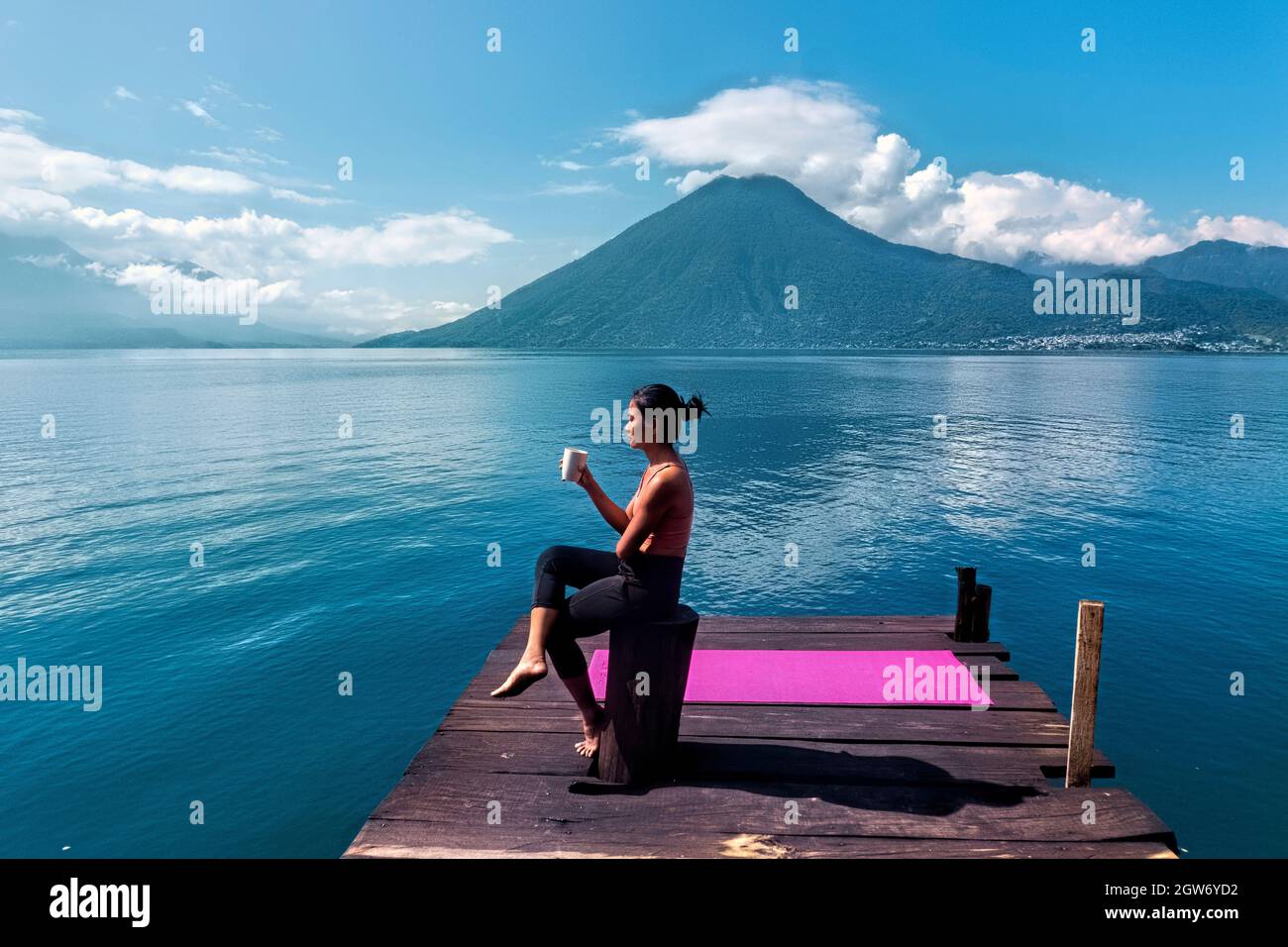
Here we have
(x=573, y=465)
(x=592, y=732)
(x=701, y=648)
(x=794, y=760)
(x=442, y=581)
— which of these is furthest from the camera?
(x=442, y=581)

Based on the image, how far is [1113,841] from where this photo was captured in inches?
236

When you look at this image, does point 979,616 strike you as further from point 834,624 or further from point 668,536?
point 668,536

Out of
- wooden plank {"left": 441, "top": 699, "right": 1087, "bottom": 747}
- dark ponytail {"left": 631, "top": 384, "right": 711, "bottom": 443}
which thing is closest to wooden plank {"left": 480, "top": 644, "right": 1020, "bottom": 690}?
wooden plank {"left": 441, "top": 699, "right": 1087, "bottom": 747}

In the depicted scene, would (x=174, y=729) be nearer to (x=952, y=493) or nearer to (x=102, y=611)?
(x=102, y=611)

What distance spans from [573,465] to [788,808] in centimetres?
369

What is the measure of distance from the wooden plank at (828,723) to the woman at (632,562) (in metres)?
2.12

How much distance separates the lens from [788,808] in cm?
641

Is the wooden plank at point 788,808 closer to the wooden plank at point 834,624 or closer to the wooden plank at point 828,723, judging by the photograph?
the wooden plank at point 828,723

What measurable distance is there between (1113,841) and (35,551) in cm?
3410

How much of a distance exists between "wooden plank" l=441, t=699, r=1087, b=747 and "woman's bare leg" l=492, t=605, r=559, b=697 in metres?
1.90

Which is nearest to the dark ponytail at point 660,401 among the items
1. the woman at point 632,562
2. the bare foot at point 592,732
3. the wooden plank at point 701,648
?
the woman at point 632,562

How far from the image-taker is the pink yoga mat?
888 centimetres

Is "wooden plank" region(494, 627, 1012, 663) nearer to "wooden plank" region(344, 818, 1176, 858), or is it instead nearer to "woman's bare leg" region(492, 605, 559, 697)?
"woman's bare leg" region(492, 605, 559, 697)

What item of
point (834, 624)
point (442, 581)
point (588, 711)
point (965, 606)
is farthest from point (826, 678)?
point (442, 581)
